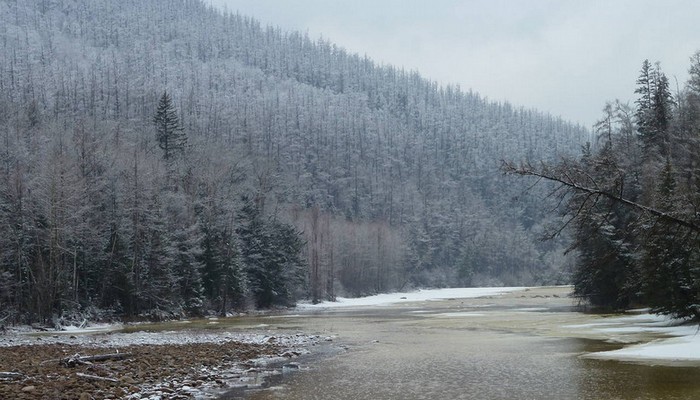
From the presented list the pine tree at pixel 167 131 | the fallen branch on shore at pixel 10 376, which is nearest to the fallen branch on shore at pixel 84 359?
the fallen branch on shore at pixel 10 376

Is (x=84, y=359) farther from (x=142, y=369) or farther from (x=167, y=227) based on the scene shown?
(x=167, y=227)

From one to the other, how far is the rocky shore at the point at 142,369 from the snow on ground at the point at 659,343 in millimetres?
12677

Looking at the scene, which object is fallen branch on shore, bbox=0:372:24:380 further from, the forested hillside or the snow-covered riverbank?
the snow-covered riverbank

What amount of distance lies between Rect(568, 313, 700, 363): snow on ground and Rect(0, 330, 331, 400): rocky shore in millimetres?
12677

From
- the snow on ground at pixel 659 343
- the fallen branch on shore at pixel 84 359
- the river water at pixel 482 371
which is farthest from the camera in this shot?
the snow on ground at pixel 659 343

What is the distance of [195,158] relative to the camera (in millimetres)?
78750

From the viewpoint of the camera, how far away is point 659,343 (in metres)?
27.0

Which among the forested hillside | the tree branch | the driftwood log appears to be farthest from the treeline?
the driftwood log

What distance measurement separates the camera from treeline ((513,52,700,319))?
9.59 metres

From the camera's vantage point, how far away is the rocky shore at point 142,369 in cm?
1655

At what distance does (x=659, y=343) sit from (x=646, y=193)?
43.2 feet

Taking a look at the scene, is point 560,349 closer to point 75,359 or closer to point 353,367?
point 353,367

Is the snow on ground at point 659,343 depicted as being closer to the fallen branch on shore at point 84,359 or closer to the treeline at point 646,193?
the treeline at point 646,193

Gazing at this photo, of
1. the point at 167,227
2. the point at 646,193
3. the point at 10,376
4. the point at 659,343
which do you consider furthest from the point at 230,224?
the point at 10,376
